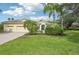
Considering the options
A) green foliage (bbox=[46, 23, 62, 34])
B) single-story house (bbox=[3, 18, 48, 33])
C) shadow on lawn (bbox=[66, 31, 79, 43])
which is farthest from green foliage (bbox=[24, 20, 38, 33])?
shadow on lawn (bbox=[66, 31, 79, 43])

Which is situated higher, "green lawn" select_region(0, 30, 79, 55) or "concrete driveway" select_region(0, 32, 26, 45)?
"concrete driveway" select_region(0, 32, 26, 45)

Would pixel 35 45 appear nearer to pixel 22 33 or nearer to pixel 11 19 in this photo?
pixel 22 33

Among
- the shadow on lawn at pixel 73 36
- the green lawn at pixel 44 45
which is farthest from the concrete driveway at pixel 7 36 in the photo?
the shadow on lawn at pixel 73 36

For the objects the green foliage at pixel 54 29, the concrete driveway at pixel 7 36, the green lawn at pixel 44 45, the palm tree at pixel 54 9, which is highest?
the palm tree at pixel 54 9

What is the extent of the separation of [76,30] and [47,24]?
33 cm

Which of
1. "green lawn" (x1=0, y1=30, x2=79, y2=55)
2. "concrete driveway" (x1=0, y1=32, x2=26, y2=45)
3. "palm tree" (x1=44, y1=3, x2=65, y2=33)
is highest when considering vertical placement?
"palm tree" (x1=44, y1=3, x2=65, y2=33)

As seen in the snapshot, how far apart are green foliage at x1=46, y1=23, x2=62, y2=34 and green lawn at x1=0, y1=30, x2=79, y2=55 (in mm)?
57

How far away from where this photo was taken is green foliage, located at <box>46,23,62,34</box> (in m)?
2.69

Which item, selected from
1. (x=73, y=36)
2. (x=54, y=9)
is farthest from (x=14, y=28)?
(x=73, y=36)

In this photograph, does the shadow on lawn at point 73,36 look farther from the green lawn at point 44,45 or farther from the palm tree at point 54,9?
the palm tree at point 54,9

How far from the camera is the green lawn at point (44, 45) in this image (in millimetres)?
2623

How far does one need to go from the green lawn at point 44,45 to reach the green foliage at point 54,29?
0.06 meters

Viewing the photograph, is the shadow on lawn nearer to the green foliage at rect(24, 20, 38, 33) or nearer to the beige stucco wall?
the green foliage at rect(24, 20, 38, 33)

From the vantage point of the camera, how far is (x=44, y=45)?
8.69ft
